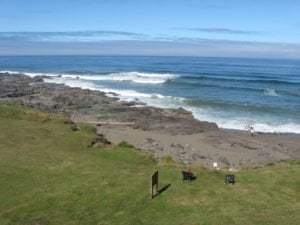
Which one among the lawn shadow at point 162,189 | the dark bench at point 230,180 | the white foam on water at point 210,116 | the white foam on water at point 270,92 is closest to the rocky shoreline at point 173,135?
the white foam on water at point 210,116

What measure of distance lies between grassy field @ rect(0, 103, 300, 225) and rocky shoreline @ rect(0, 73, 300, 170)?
27.8 ft

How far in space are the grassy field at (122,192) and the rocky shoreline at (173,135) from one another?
27.8 ft

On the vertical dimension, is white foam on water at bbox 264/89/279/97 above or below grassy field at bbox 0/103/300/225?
below

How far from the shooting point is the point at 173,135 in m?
42.9

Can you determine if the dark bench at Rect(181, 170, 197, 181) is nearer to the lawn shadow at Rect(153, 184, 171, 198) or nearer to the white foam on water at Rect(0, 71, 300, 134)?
the lawn shadow at Rect(153, 184, 171, 198)

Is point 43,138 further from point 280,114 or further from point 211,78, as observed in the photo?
point 211,78

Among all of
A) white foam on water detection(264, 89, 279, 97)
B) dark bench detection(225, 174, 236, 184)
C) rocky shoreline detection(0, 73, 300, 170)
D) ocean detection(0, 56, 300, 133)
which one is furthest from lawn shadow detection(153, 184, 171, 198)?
white foam on water detection(264, 89, 279, 97)

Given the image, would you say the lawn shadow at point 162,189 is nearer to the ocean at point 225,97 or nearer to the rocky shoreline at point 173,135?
the rocky shoreline at point 173,135

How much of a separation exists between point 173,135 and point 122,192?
848 inches

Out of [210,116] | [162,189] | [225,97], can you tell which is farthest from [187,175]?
[225,97]

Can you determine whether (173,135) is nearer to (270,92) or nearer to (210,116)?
(210,116)

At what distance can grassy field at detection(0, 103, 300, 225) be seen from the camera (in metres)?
19.5

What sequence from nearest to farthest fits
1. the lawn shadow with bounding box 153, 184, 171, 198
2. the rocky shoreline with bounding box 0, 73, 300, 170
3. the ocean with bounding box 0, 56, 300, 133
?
1. the lawn shadow with bounding box 153, 184, 171, 198
2. the rocky shoreline with bounding box 0, 73, 300, 170
3. the ocean with bounding box 0, 56, 300, 133

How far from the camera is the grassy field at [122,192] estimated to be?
1950cm
